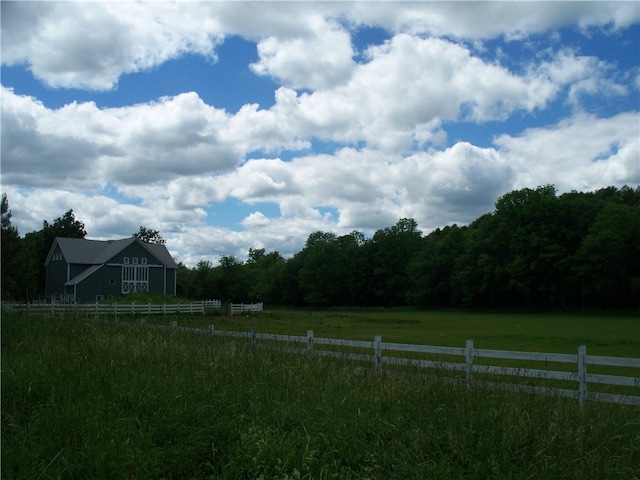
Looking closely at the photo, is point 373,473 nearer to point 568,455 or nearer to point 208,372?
point 568,455

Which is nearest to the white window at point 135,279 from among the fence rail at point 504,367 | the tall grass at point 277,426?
the fence rail at point 504,367

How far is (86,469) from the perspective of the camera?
4.63 metres

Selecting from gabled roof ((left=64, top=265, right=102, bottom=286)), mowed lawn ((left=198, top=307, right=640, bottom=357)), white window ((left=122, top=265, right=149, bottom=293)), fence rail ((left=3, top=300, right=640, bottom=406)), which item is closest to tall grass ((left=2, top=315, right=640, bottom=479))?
fence rail ((left=3, top=300, right=640, bottom=406))

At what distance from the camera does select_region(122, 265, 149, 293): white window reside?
61500mm

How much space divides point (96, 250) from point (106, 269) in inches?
231

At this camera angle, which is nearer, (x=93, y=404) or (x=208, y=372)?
(x=93, y=404)

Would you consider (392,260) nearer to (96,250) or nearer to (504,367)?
(96,250)

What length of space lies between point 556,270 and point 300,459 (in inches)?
3078

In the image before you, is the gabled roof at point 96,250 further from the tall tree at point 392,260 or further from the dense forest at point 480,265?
the tall tree at point 392,260

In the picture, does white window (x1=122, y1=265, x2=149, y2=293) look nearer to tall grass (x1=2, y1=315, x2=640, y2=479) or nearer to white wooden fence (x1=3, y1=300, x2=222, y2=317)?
white wooden fence (x1=3, y1=300, x2=222, y2=317)

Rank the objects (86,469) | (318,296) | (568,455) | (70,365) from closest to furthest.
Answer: (86,469), (568,455), (70,365), (318,296)

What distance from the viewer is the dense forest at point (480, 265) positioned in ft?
229

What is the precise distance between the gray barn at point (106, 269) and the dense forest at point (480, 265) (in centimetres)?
376

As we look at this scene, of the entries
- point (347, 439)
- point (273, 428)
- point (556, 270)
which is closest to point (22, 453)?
point (273, 428)
